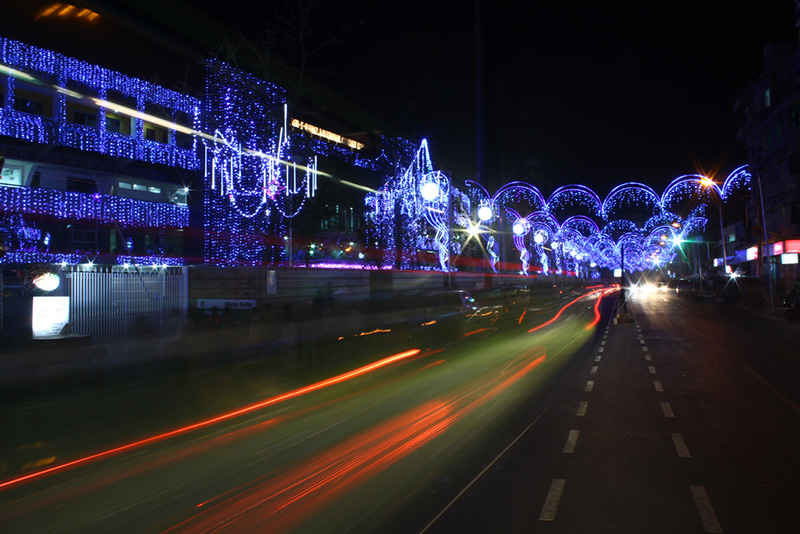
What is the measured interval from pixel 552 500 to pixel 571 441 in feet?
7.79

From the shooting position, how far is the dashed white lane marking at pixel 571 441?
24.5ft

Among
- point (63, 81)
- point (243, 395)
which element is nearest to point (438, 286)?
point (63, 81)

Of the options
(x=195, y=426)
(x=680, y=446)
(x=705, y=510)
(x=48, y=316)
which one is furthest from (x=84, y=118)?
(x=705, y=510)

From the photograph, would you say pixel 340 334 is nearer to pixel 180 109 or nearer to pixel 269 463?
pixel 269 463

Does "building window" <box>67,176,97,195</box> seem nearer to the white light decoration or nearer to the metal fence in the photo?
the metal fence

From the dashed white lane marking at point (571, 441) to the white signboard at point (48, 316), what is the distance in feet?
36.1

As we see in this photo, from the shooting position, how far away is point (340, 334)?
60.2ft

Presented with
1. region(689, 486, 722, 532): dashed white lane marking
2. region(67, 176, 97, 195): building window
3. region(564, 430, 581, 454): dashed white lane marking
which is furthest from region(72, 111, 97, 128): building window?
region(689, 486, 722, 532): dashed white lane marking

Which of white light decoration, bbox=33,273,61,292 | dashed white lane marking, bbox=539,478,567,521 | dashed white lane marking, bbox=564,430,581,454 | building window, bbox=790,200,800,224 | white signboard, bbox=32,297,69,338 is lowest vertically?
dashed white lane marking, bbox=564,430,581,454

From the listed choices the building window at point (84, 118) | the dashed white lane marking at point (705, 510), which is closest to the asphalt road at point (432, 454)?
the dashed white lane marking at point (705, 510)

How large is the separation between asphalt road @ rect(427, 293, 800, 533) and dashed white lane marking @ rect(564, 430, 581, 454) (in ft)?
0.05

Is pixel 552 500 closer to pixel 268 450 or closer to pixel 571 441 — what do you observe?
pixel 571 441

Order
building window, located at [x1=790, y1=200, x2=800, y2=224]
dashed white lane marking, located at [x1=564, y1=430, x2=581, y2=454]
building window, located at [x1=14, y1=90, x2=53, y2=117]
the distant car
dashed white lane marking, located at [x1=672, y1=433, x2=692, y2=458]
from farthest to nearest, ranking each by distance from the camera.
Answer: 1. the distant car
2. building window, located at [x1=790, y1=200, x2=800, y2=224]
3. building window, located at [x1=14, y1=90, x2=53, y2=117]
4. dashed white lane marking, located at [x1=564, y1=430, x2=581, y2=454]
5. dashed white lane marking, located at [x1=672, y1=433, x2=692, y2=458]

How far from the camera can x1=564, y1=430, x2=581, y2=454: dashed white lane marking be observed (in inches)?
294
